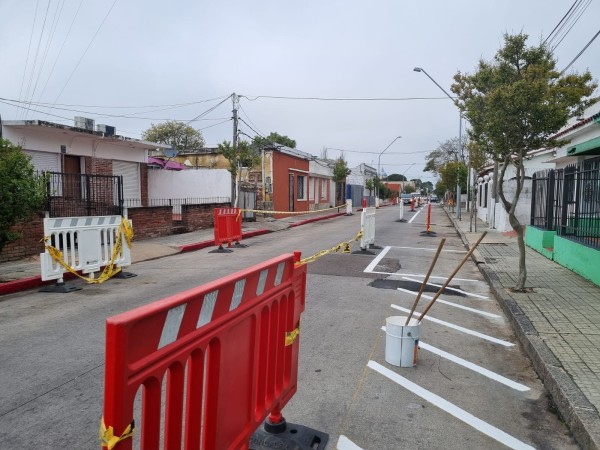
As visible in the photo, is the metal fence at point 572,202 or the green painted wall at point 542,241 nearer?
the metal fence at point 572,202

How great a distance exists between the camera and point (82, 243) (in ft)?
28.7

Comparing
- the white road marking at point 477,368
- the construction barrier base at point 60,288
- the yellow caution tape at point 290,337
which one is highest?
the yellow caution tape at point 290,337

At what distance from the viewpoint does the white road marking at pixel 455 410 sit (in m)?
3.42

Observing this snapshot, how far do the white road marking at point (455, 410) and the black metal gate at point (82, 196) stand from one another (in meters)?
10.7

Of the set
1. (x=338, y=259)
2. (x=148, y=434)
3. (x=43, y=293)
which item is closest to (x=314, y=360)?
(x=148, y=434)

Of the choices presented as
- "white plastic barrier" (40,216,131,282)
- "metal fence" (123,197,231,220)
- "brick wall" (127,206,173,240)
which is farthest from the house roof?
"white plastic barrier" (40,216,131,282)

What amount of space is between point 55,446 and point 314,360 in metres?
2.54

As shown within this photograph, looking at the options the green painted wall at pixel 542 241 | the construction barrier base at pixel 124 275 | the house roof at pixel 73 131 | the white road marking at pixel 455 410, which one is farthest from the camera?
the house roof at pixel 73 131

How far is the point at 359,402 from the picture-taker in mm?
3965

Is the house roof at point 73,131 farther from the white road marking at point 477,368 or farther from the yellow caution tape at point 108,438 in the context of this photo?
the yellow caution tape at point 108,438

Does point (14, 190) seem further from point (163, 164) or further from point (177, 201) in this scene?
point (177, 201)

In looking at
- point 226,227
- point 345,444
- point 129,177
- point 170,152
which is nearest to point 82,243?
point 226,227

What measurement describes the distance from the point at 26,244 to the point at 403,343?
10318 millimetres

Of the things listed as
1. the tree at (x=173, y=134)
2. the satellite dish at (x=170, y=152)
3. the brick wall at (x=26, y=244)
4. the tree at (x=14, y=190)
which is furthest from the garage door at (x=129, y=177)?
the tree at (x=173, y=134)
